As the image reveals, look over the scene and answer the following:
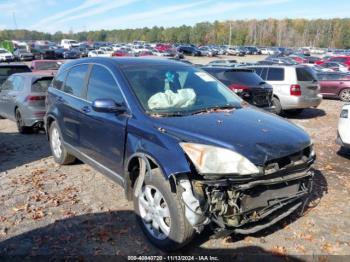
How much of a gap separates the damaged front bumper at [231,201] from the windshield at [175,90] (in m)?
1.14

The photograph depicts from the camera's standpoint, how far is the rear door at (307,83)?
11.8 m

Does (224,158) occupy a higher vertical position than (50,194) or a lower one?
higher

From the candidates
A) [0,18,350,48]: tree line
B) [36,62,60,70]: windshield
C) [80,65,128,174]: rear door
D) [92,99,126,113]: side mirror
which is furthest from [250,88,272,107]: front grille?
[0,18,350,48]: tree line

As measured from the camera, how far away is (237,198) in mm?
3346

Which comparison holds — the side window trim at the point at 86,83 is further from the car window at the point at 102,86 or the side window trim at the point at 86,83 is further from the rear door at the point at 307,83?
the rear door at the point at 307,83

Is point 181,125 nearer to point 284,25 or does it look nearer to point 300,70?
point 300,70

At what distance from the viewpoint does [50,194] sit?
17.4ft

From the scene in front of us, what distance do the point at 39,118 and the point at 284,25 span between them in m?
151

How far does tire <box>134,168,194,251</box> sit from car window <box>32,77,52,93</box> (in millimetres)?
5938

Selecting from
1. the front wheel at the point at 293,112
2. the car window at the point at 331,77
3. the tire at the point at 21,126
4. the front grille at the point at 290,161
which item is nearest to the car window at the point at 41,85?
the tire at the point at 21,126

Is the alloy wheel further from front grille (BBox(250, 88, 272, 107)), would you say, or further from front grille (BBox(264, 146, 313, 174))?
front grille (BBox(250, 88, 272, 107))

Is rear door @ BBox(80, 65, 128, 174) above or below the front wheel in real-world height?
above

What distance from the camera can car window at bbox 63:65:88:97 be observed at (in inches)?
213

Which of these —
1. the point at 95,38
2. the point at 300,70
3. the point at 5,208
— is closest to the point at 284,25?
the point at 95,38
